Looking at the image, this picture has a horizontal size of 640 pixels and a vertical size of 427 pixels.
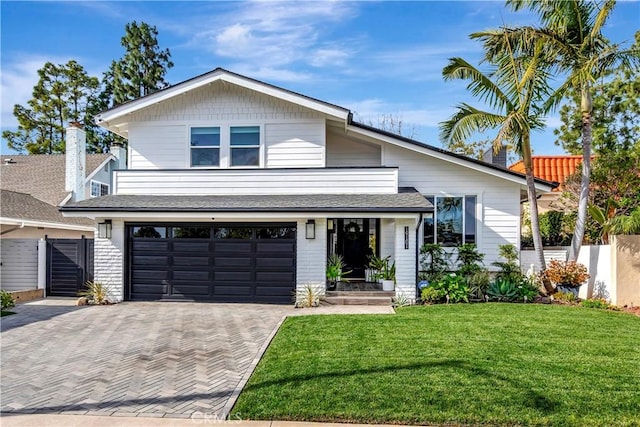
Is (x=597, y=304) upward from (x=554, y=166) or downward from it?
downward

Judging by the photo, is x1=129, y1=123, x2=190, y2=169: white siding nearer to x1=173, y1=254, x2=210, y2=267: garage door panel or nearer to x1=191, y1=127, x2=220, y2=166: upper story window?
x1=191, y1=127, x2=220, y2=166: upper story window

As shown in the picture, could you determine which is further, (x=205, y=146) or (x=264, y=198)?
(x=205, y=146)

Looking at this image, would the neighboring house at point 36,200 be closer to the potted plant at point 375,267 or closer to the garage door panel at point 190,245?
the garage door panel at point 190,245

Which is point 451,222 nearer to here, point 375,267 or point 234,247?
point 375,267

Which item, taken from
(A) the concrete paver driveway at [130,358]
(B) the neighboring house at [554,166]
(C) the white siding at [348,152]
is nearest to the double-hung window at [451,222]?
(C) the white siding at [348,152]

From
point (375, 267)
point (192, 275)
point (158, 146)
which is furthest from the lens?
point (158, 146)

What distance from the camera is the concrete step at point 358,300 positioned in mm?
11414

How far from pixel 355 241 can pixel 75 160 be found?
13.7m

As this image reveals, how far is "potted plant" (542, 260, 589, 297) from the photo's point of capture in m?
11.5

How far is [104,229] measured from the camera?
477 inches

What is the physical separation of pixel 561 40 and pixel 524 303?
7410 mm

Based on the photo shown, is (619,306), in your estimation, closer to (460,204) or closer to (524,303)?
(524,303)

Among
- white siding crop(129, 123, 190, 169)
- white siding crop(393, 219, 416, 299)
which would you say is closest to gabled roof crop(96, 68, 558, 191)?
white siding crop(129, 123, 190, 169)

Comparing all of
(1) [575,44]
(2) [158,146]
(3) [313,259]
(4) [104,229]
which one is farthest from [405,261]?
(2) [158,146]
